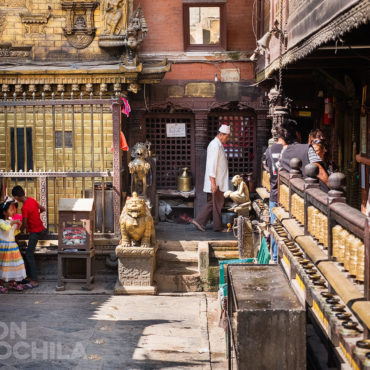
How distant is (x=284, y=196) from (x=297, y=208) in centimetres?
142

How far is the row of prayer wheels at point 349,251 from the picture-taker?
5.18 metres

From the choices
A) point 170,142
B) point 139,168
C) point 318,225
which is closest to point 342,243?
point 318,225

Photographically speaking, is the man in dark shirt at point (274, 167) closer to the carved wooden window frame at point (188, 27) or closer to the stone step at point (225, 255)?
the stone step at point (225, 255)

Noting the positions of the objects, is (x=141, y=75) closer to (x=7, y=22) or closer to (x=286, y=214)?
(x=7, y=22)

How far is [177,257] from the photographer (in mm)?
13414

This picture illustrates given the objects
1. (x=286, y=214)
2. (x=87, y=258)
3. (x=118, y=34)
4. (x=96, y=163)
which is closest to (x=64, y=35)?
(x=118, y=34)

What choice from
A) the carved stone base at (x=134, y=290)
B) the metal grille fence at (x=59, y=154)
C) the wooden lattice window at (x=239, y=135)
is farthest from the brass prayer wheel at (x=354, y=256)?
the wooden lattice window at (x=239, y=135)

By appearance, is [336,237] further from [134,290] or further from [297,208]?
[134,290]

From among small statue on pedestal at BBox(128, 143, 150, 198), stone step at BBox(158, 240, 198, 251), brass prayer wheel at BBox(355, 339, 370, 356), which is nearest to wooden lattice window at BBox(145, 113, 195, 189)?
small statue on pedestal at BBox(128, 143, 150, 198)

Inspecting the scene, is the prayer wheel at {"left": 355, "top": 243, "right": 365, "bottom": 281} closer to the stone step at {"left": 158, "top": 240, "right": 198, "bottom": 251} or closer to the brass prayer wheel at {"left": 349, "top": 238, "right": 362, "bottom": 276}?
the brass prayer wheel at {"left": 349, "top": 238, "right": 362, "bottom": 276}

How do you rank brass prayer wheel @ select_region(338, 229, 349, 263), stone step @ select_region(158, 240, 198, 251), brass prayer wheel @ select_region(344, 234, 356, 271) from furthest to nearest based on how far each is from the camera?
stone step @ select_region(158, 240, 198, 251)
brass prayer wheel @ select_region(338, 229, 349, 263)
brass prayer wheel @ select_region(344, 234, 356, 271)

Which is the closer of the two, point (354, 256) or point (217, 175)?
point (354, 256)

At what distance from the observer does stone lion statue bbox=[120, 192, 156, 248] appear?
491 inches

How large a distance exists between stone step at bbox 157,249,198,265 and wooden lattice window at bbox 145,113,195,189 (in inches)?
170
